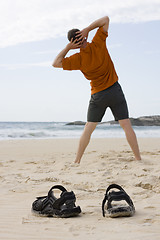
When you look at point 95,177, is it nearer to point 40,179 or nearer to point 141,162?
point 40,179

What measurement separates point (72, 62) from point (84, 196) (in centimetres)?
187

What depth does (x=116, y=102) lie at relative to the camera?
4547 mm

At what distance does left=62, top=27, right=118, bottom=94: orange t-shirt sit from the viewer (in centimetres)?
420

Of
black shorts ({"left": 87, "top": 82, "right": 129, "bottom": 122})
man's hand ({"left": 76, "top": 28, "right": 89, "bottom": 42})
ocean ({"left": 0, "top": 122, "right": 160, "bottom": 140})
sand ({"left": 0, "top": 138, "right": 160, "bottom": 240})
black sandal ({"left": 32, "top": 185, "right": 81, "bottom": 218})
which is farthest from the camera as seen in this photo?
ocean ({"left": 0, "top": 122, "right": 160, "bottom": 140})

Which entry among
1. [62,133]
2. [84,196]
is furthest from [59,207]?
[62,133]

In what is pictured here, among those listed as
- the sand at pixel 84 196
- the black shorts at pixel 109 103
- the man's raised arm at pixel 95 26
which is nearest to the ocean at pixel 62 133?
the sand at pixel 84 196

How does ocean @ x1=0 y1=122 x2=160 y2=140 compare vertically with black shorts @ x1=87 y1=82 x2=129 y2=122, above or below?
below

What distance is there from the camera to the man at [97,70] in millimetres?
4164

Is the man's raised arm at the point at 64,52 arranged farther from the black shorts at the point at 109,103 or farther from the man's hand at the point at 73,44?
the black shorts at the point at 109,103

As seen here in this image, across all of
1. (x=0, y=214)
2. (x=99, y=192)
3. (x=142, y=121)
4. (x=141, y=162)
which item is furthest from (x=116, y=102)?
(x=142, y=121)

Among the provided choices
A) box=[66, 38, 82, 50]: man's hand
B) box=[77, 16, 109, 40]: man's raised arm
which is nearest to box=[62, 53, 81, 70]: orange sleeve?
box=[66, 38, 82, 50]: man's hand

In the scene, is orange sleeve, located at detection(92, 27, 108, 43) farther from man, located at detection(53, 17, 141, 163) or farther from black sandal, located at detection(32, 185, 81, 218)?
black sandal, located at detection(32, 185, 81, 218)

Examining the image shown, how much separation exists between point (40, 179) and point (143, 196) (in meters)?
1.48

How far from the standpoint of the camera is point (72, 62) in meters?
4.18
